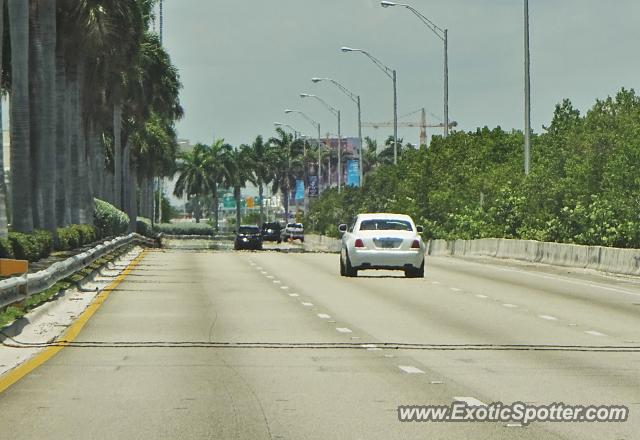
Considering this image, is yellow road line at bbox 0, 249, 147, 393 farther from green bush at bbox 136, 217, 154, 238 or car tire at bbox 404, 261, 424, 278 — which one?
green bush at bbox 136, 217, 154, 238

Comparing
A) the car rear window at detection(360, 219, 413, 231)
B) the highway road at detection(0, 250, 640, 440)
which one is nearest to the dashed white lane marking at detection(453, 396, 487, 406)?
the highway road at detection(0, 250, 640, 440)

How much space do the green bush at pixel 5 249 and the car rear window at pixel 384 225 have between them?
30.1 ft

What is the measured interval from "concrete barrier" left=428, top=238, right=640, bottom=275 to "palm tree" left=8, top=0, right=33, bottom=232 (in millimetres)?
15275

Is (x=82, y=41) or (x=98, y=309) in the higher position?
(x=82, y=41)

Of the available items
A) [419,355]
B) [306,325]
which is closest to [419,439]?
[419,355]

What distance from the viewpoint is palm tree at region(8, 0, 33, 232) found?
140 ft

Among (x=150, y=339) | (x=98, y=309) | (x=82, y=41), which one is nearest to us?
(x=150, y=339)

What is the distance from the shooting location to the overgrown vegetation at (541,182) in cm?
4747

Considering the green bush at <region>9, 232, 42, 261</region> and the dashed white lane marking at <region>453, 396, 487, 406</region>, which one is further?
the green bush at <region>9, 232, 42, 261</region>

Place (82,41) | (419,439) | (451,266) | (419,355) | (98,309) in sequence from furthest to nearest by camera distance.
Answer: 1. (82,41)
2. (451,266)
3. (98,309)
4. (419,355)
5. (419,439)

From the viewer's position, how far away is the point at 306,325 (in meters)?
22.8

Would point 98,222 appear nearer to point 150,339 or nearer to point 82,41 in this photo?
point 82,41

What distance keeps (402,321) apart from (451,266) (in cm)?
2395

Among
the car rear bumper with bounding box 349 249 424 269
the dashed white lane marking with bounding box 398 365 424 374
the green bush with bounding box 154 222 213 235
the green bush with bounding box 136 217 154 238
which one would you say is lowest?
the green bush with bounding box 154 222 213 235
